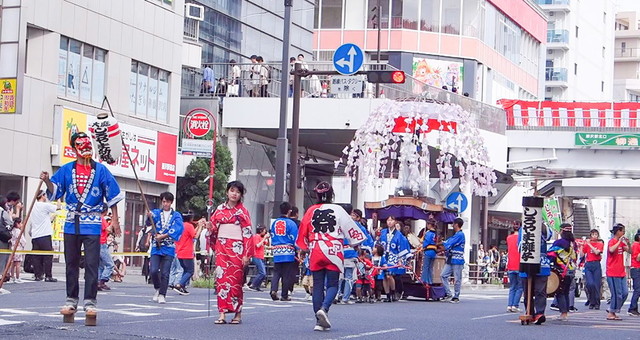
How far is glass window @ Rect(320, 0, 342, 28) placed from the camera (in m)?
65.7

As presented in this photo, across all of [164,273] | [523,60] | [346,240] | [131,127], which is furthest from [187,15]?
[523,60]

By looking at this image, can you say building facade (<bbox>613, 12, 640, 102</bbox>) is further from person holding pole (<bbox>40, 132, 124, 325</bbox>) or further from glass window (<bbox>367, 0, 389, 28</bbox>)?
person holding pole (<bbox>40, 132, 124, 325</bbox>)

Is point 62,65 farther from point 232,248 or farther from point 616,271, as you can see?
point 232,248

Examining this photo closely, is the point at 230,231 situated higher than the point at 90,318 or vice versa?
the point at 230,231

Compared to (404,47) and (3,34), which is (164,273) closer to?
(3,34)

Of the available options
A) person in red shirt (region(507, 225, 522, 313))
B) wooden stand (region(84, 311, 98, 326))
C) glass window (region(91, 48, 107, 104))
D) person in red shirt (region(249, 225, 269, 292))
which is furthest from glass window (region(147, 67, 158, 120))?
wooden stand (region(84, 311, 98, 326))

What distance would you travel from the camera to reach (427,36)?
63.8 meters

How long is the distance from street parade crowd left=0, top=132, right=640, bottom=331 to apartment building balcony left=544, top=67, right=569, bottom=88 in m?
63.1

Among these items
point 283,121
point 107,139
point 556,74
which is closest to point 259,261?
point 283,121

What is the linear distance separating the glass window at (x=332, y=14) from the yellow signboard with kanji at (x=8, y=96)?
127ft

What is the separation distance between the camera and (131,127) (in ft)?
116

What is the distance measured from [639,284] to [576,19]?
75.4m

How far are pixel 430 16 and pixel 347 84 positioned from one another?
87.3 feet

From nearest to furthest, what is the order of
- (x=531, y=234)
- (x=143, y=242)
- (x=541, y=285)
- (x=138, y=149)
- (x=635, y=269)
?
(x=531, y=234), (x=541, y=285), (x=635, y=269), (x=143, y=242), (x=138, y=149)
